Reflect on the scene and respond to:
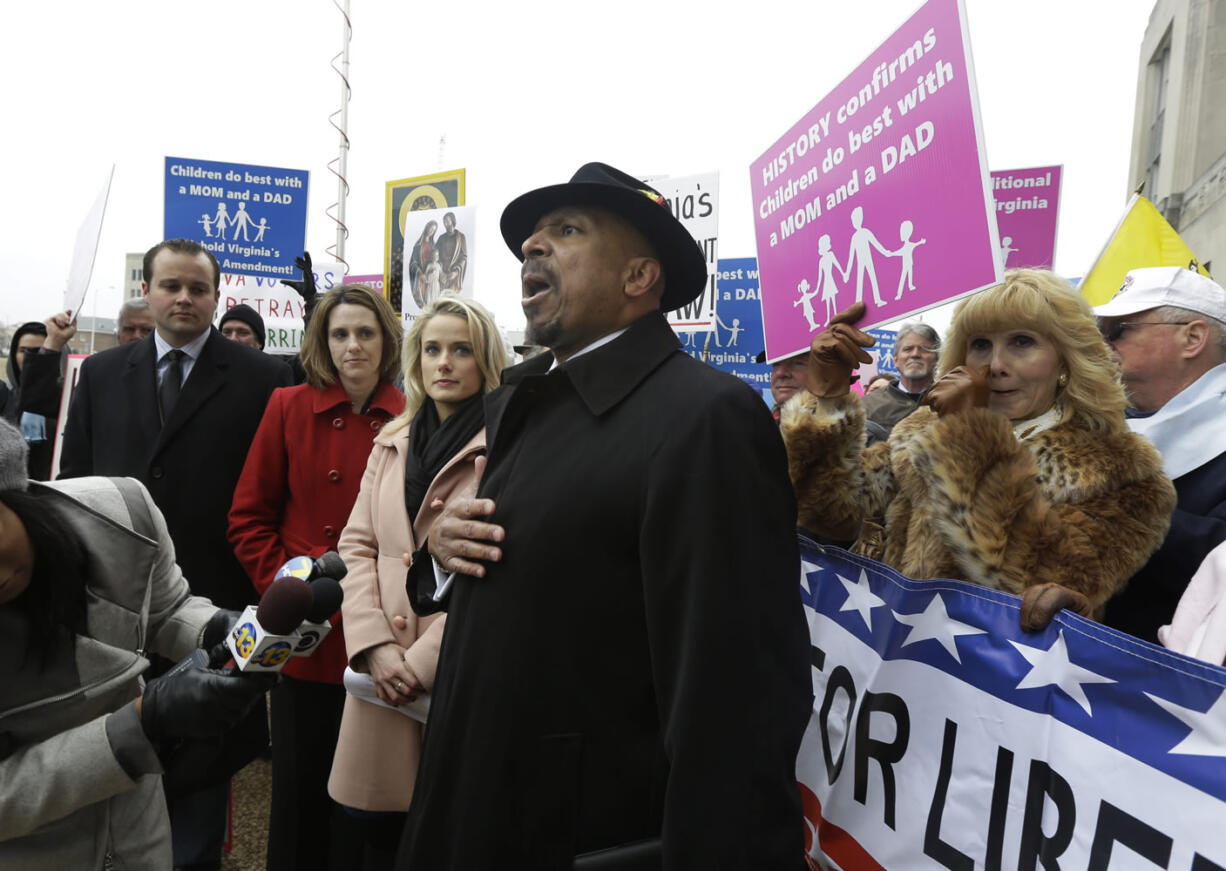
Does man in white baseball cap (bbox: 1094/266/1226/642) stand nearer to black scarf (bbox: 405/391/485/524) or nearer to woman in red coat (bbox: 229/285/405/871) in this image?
black scarf (bbox: 405/391/485/524)

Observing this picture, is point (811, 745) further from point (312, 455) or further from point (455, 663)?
point (312, 455)

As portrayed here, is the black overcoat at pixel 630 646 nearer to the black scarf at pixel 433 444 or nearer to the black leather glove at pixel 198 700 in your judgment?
the black leather glove at pixel 198 700

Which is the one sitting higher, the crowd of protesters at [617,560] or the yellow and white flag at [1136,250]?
the yellow and white flag at [1136,250]

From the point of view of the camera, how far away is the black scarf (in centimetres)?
269

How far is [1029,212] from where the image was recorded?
5.20 m

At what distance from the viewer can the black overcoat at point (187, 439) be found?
11.3ft

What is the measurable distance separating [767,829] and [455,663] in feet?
2.32

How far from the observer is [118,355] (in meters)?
3.71

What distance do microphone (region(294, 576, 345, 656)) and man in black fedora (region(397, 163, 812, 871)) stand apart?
237 mm

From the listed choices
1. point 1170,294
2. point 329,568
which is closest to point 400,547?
point 329,568

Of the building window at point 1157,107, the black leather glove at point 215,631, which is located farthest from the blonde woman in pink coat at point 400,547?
the building window at point 1157,107

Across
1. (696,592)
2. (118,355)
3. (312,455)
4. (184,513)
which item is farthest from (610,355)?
(118,355)

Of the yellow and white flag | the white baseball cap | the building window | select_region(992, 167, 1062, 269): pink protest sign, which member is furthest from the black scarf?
the building window

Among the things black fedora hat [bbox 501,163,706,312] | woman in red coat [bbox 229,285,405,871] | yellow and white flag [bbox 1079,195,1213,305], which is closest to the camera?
black fedora hat [bbox 501,163,706,312]
